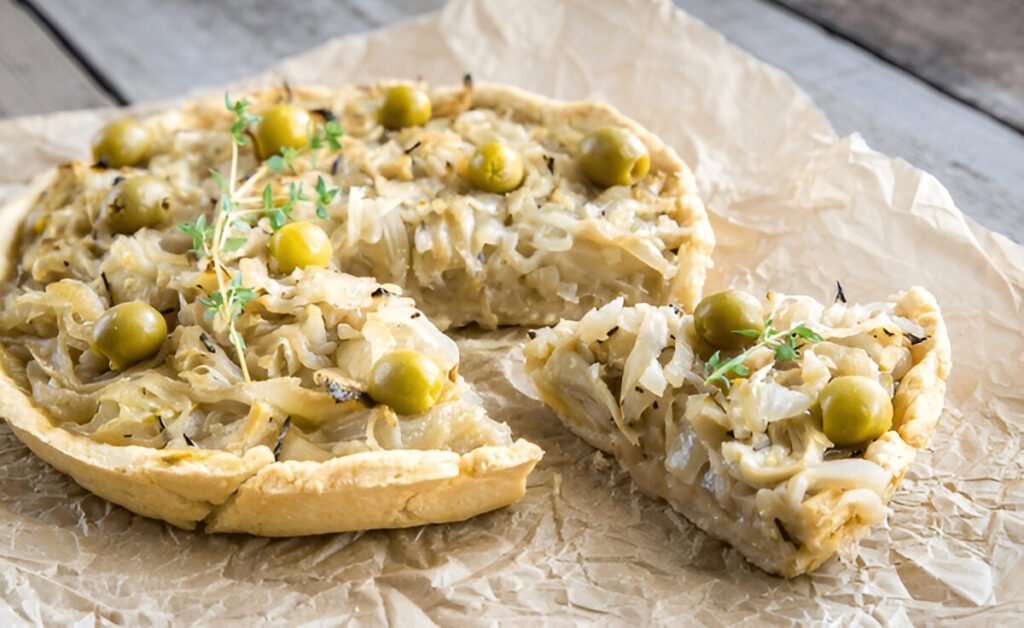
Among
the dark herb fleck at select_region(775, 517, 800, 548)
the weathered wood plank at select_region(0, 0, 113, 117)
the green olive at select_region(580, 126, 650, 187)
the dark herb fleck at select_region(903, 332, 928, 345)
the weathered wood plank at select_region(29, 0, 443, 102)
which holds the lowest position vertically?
the weathered wood plank at select_region(0, 0, 113, 117)

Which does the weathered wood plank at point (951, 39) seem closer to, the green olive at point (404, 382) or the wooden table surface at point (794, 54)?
the wooden table surface at point (794, 54)

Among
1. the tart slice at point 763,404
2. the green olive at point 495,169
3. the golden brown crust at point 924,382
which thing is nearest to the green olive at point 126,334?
the tart slice at point 763,404

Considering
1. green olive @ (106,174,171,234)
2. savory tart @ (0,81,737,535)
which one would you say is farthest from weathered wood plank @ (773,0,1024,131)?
green olive @ (106,174,171,234)

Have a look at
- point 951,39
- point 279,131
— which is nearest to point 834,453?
point 279,131

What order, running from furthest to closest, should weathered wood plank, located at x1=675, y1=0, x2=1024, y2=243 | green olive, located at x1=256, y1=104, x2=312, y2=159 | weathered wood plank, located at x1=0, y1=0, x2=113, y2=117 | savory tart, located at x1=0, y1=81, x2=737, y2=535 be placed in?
weathered wood plank, located at x1=0, y1=0, x2=113, y2=117 → weathered wood plank, located at x1=675, y1=0, x2=1024, y2=243 → green olive, located at x1=256, y1=104, x2=312, y2=159 → savory tart, located at x1=0, y1=81, x2=737, y2=535

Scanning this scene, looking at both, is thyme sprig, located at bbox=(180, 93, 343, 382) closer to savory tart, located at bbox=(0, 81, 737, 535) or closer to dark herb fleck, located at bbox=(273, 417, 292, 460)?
savory tart, located at bbox=(0, 81, 737, 535)

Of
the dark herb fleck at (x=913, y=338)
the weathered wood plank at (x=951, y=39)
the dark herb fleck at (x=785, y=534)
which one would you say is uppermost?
the dark herb fleck at (x=913, y=338)
